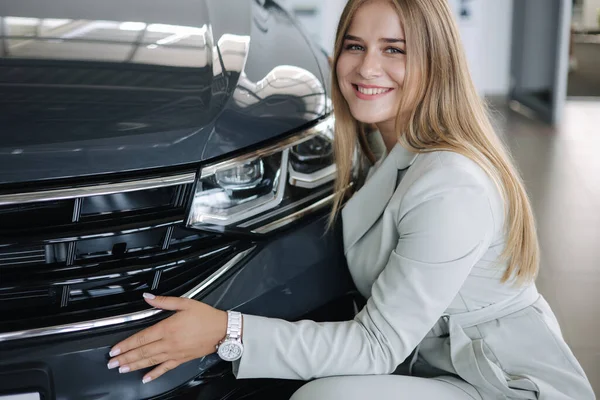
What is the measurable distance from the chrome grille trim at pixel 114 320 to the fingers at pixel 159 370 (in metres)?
0.09

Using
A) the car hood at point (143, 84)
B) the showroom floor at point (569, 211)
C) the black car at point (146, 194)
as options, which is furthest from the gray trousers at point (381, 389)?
the showroom floor at point (569, 211)

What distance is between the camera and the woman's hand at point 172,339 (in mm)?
1263

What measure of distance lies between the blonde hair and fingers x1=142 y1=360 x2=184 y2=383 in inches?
23.6

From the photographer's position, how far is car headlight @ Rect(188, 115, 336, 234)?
1396mm

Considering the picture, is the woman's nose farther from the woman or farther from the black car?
the black car

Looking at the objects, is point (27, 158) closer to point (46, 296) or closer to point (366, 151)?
point (46, 296)

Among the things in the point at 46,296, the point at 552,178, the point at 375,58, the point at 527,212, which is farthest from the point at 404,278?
the point at 552,178

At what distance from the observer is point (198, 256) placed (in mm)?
1367

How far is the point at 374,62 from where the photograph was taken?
1502 millimetres

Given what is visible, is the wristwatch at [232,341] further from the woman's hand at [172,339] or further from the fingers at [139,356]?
the fingers at [139,356]

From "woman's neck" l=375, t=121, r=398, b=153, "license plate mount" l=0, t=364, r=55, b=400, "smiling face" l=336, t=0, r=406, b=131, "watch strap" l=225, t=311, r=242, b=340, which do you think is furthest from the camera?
"woman's neck" l=375, t=121, r=398, b=153

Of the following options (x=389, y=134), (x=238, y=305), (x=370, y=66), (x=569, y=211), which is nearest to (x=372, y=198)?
(x=389, y=134)

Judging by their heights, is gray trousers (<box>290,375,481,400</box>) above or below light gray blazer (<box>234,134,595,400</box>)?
below

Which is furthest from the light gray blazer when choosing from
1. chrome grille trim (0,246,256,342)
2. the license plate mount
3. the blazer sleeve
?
the license plate mount
